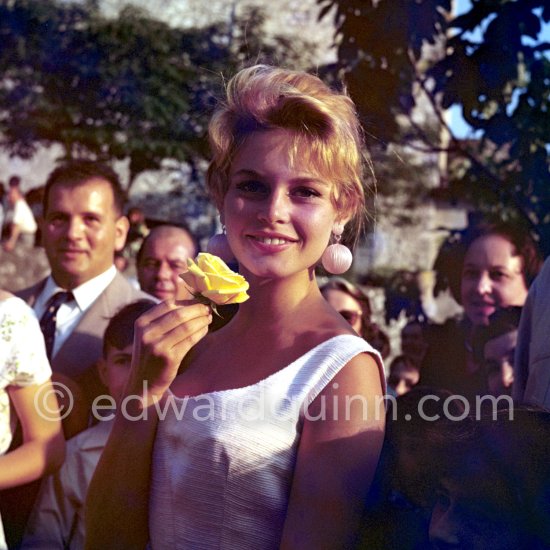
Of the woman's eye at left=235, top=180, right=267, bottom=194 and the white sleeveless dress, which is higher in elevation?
the woman's eye at left=235, top=180, right=267, bottom=194

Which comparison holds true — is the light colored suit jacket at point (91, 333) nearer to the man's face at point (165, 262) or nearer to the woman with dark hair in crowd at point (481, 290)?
the man's face at point (165, 262)

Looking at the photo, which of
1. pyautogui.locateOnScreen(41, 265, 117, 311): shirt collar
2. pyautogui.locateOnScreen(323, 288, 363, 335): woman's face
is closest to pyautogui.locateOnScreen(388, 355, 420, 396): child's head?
pyautogui.locateOnScreen(323, 288, 363, 335): woman's face

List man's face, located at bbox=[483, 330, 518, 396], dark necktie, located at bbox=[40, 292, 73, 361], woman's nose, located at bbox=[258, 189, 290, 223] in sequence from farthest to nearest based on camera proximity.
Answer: dark necktie, located at bbox=[40, 292, 73, 361] → man's face, located at bbox=[483, 330, 518, 396] → woman's nose, located at bbox=[258, 189, 290, 223]

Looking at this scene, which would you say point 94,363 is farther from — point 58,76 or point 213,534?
point 58,76

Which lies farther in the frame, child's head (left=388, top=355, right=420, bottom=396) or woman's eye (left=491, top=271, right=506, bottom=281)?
child's head (left=388, top=355, right=420, bottom=396)

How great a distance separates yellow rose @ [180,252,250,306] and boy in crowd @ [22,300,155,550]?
1.47 metres

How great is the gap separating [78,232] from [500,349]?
1.97 m

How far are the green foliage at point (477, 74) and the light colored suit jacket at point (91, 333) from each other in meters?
1.45

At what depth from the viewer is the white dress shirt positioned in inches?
153

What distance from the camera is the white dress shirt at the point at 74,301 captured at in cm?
389

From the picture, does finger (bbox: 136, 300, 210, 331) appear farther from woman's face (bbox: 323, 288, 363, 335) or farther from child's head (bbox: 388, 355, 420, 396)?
child's head (bbox: 388, 355, 420, 396)

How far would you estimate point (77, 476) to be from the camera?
3275 millimetres

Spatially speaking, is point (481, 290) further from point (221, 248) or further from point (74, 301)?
point (221, 248)

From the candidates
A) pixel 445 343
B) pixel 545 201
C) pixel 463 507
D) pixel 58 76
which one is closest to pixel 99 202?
pixel 445 343
